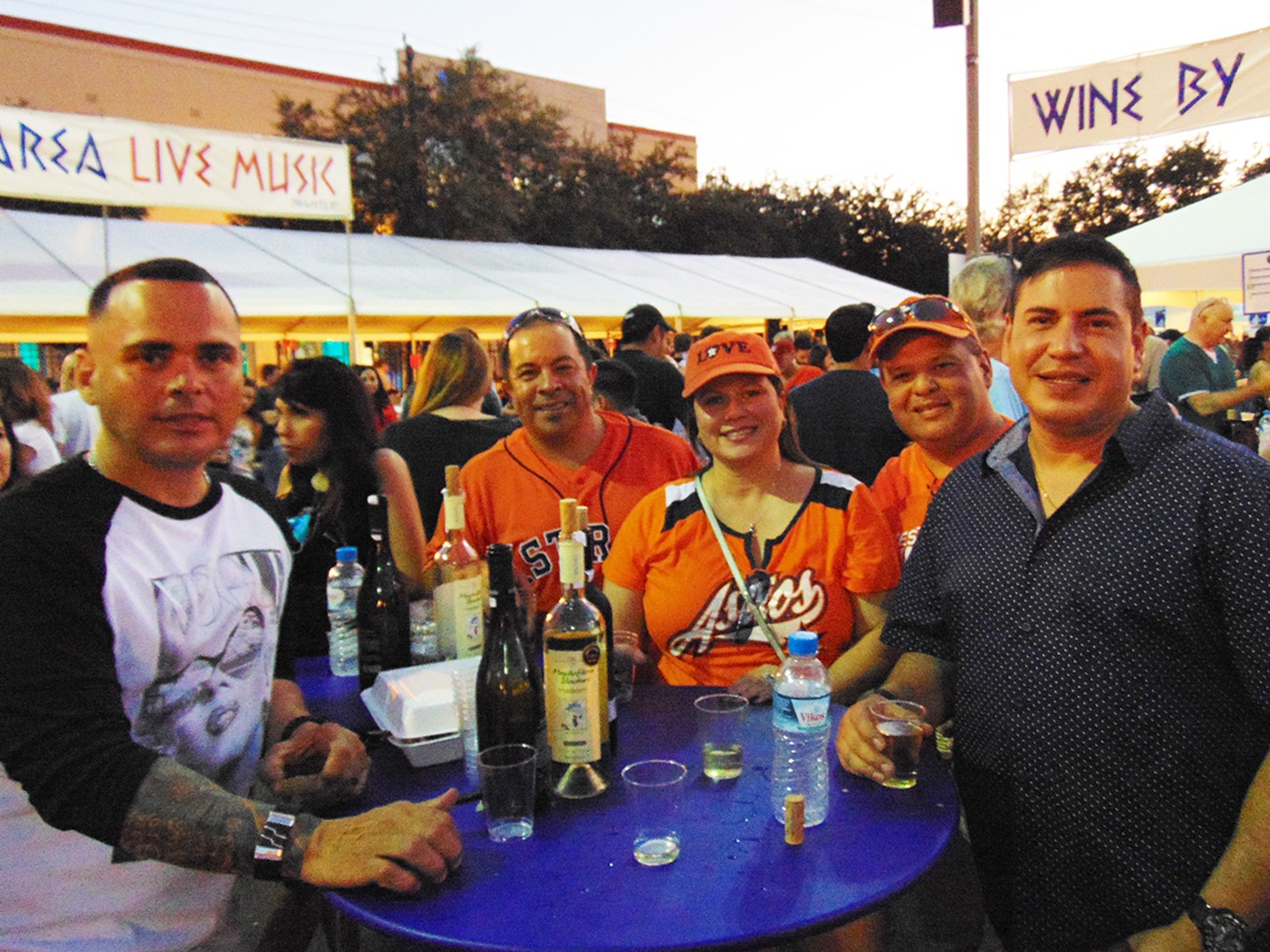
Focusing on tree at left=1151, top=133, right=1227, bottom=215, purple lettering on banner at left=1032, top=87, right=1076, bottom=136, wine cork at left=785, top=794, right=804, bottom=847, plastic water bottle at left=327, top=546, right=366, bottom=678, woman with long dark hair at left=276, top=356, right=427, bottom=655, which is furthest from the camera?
tree at left=1151, top=133, right=1227, bottom=215

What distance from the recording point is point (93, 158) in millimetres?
7516

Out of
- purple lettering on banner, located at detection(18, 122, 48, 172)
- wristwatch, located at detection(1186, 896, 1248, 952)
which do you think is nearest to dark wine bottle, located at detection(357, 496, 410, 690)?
wristwatch, located at detection(1186, 896, 1248, 952)

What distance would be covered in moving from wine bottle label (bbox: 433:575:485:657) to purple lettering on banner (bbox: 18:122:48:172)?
24.5 feet

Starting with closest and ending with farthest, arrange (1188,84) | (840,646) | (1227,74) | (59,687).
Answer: (59,687) → (840,646) → (1227,74) → (1188,84)

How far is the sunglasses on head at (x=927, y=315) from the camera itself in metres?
2.52

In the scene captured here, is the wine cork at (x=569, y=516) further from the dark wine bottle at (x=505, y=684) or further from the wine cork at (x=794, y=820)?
the wine cork at (x=794, y=820)

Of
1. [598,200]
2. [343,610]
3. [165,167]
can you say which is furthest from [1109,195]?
[343,610]

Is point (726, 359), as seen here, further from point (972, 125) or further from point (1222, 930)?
point (972, 125)

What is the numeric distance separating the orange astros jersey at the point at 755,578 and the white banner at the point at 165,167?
7.19 meters

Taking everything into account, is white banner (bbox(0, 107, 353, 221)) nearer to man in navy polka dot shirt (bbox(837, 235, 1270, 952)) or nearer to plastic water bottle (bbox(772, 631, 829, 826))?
plastic water bottle (bbox(772, 631, 829, 826))

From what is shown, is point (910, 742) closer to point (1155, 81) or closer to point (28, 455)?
point (28, 455)

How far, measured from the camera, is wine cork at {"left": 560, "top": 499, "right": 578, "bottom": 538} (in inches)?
69.4

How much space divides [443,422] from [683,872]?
2.92m

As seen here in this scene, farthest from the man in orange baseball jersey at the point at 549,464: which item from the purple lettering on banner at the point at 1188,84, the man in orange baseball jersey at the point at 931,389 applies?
the purple lettering on banner at the point at 1188,84
